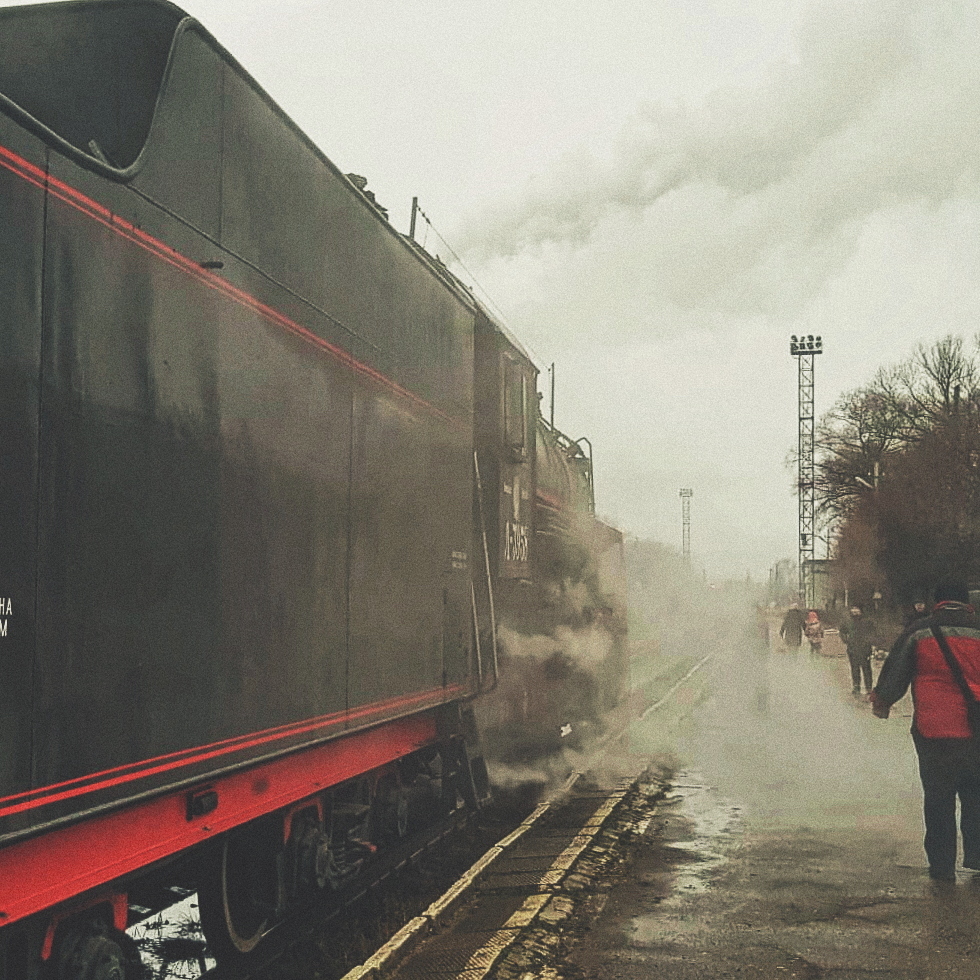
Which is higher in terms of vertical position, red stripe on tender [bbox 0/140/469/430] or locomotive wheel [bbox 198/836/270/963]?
red stripe on tender [bbox 0/140/469/430]

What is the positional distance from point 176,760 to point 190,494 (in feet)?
2.63

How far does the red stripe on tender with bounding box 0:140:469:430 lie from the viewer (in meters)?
3.17

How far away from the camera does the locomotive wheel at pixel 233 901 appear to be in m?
4.99

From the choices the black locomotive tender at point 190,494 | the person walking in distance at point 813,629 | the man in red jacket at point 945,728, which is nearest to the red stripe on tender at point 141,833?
the black locomotive tender at point 190,494

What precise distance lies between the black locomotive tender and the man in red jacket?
9.03ft

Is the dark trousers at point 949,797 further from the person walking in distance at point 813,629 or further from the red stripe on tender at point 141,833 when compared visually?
the person walking in distance at point 813,629

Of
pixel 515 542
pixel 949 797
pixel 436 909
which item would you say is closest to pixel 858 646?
pixel 515 542

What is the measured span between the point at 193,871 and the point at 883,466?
175 feet

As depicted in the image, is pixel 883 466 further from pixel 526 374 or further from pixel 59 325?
pixel 59 325

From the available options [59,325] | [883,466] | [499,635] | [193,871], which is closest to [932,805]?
[499,635]

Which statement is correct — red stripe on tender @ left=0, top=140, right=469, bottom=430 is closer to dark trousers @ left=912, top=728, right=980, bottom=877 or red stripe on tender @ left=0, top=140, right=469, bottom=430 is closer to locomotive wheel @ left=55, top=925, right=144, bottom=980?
locomotive wheel @ left=55, top=925, right=144, bottom=980

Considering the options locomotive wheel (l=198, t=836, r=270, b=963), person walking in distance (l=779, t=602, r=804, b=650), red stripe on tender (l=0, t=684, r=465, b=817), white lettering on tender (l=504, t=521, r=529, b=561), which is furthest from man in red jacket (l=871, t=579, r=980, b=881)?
person walking in distance (l=779, t=602, r=804, b=650)

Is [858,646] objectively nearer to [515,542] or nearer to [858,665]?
[858,665]

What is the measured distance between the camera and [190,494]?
156 inches
